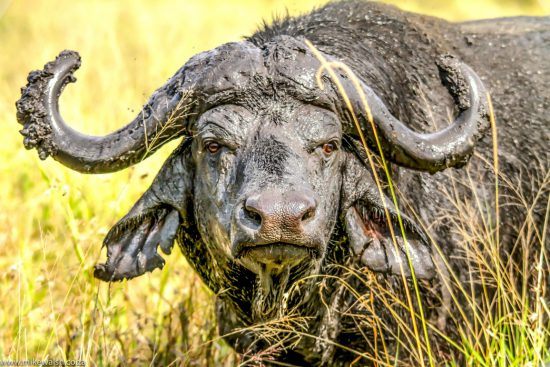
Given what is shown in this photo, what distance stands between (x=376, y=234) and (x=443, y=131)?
617 mm

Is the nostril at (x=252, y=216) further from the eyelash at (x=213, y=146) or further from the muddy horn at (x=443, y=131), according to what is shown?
the muddy horn at (x=443, y=131)

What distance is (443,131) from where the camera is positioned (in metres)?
4.57

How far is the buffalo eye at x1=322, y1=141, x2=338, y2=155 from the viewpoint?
14.7ft

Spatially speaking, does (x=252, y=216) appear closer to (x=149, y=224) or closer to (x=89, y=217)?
(x=149, y=224)

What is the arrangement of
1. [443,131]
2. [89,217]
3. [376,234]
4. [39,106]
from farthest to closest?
[89,217] < [376,234] < [443,131] < [39,106]

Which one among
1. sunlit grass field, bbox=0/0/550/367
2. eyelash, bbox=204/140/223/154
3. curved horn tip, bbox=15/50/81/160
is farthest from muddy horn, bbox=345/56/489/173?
curved horn tip, bbox=15/50/81/160

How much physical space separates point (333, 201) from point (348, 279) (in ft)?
1.97

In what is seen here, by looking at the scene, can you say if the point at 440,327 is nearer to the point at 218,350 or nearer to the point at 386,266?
the point at 386,266

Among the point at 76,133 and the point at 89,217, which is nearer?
the point at 76,133

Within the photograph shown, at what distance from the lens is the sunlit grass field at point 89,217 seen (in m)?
5.38

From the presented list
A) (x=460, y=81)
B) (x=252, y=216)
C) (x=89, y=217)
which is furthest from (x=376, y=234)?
(x=89, y=217)

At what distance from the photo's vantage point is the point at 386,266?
4.75 metres

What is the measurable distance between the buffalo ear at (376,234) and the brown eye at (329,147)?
0.22 m

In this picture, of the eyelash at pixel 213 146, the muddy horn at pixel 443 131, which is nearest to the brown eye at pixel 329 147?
the muddy horn at pixel 443 131
